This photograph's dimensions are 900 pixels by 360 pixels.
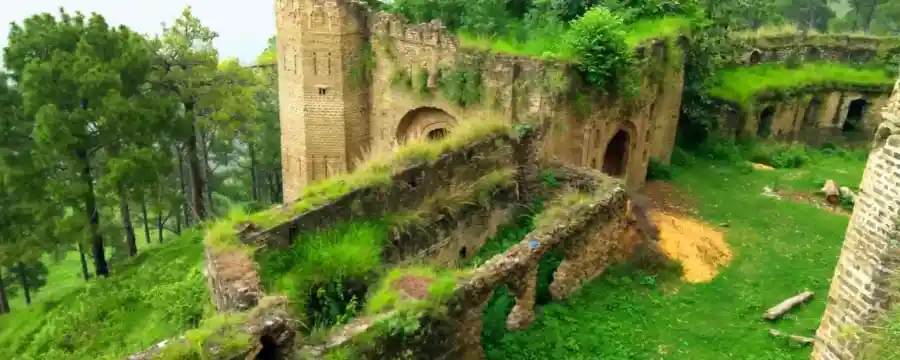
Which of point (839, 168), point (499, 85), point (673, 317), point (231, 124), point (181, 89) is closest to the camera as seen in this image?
point (673, 317)

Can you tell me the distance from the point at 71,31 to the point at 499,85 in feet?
35.4

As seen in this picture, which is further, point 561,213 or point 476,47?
point 476,47

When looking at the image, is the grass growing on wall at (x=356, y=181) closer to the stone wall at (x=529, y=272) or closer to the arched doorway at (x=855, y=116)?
the stone wall at (x=529, y=272)

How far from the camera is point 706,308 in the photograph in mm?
10758

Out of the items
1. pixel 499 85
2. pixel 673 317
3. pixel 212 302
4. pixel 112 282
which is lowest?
pixel 112 282

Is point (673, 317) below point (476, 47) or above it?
below

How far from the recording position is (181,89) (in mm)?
21766

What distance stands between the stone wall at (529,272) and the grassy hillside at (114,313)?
20.9 ft

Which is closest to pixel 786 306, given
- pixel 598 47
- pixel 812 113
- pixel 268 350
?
pixel 598 47

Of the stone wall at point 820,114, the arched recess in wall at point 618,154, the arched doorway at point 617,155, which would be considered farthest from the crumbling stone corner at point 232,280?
the stone wall at point 820,114

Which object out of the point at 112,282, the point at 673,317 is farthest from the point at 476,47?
the point at 112,282

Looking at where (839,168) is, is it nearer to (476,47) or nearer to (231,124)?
(476,47)

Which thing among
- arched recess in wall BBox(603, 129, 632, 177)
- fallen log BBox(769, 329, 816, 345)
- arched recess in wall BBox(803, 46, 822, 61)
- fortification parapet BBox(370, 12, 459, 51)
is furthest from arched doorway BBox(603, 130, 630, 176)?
arched recess in wall BBox(803, 46, 822, 61)

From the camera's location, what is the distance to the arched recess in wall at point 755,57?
2562cm
